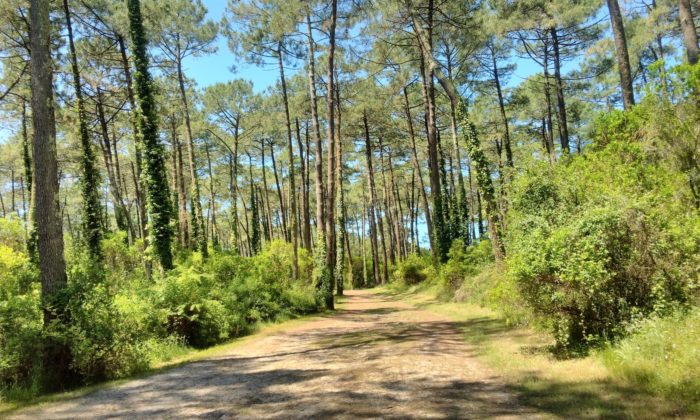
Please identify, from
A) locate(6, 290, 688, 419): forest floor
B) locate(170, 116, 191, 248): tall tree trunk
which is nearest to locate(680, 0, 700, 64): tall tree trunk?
locate(6, 290, 688, 419): forest floor

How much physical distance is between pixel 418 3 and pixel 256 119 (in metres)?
15.5

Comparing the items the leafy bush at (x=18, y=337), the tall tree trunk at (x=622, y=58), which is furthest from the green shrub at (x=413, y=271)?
the leafy bush at (x=18, y=337)

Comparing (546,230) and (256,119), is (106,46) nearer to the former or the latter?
(256,119)

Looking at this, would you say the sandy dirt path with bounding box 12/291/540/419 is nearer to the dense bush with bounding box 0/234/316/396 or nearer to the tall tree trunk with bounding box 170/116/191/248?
the dense bush with bounding box 0/234/316/396

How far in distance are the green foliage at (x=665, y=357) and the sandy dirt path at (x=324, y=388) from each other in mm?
1274

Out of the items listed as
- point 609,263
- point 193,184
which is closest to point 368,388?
point 609,263

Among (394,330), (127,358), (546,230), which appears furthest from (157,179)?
(546,230)

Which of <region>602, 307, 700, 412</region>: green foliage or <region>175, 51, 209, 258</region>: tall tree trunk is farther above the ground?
<region>175, 51, 209, 258</region>: tall tree trunk

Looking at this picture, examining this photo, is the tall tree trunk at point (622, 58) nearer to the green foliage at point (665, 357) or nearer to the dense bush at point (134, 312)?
the green foliage at point (665, 357)

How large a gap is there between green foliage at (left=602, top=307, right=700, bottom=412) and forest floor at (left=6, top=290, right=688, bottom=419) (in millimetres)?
221

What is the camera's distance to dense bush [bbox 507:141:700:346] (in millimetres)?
5555

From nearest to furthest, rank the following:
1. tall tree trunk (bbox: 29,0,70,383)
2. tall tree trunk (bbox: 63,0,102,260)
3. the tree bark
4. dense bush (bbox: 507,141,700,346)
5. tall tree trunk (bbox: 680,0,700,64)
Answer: dense bush (bbox: 507,141,700,346) < tall tree trunk (bbox: 29,0,70,383) < the tree bark < tall tree trunk (bbox: 680,0,700,64) < tall tree trunk (bbox: 63,0,102,260)

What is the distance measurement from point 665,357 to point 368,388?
3377mm

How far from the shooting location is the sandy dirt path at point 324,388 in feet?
15.9
